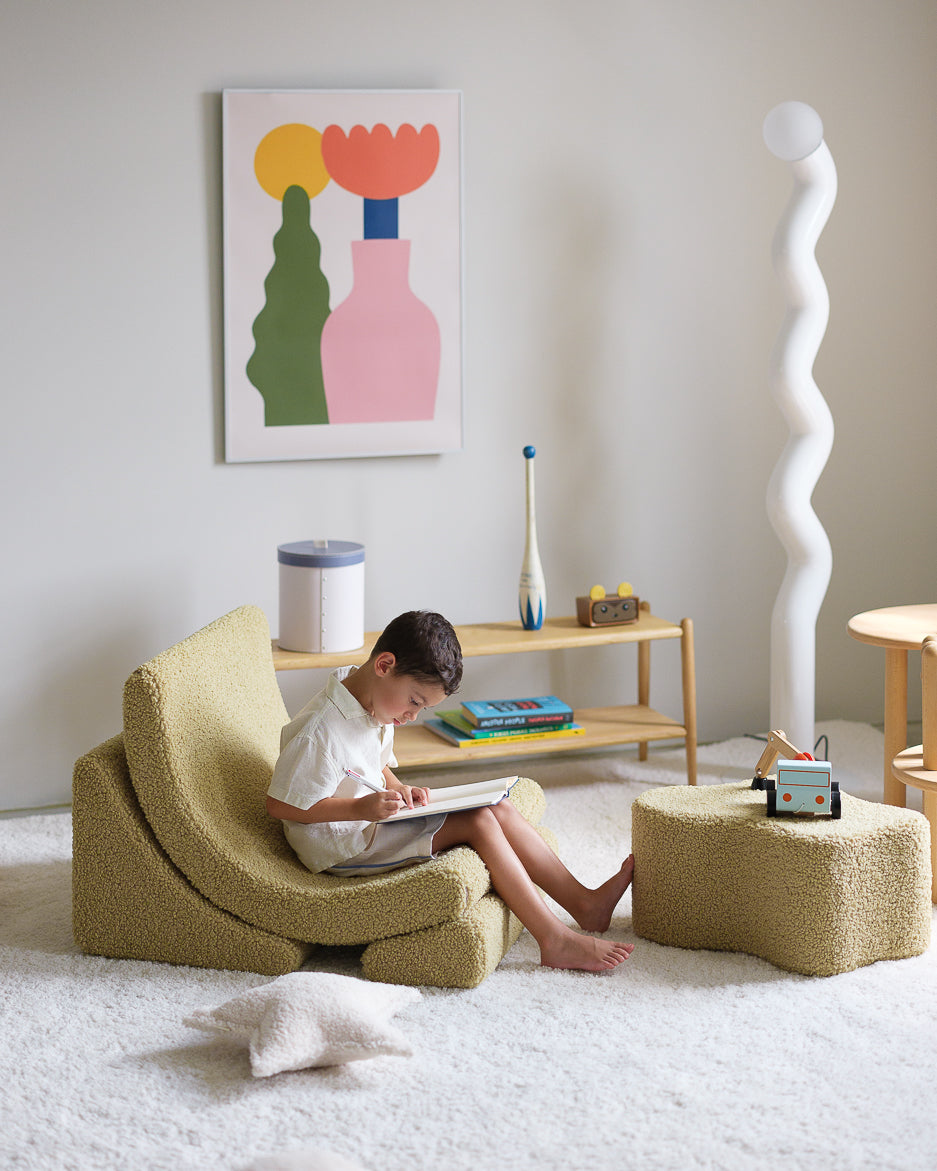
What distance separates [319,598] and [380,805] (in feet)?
3.41

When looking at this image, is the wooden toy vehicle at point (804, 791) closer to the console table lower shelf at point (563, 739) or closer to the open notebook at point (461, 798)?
the open notebook at point (461, 798)

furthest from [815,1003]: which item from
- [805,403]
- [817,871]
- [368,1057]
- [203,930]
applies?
[805,403]

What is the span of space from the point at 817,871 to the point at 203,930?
1.15m

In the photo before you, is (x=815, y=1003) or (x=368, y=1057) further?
(x=815, y=1003)

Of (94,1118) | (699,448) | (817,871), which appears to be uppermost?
(699,448)

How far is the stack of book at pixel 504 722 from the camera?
11.1ft

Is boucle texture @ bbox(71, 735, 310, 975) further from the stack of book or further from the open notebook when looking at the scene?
the stack of book

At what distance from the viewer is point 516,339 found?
370 cm

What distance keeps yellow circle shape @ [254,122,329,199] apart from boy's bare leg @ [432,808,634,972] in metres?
1.88

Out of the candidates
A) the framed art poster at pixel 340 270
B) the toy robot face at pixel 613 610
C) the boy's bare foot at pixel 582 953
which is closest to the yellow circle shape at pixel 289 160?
the framed art poster at pixel 340 270

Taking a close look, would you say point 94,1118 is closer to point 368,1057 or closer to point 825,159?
point 368,1057

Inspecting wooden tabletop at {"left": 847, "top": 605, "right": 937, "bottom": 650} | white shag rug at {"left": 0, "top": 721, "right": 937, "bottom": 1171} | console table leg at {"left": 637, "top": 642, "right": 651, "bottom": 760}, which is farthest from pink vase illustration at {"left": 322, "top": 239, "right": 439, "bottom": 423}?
white shag rug at {"left": 0, "top": 721, "right": 937, "bottom": 1171}

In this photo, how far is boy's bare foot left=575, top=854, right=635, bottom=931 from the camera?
256cm

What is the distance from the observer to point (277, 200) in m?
3.40
